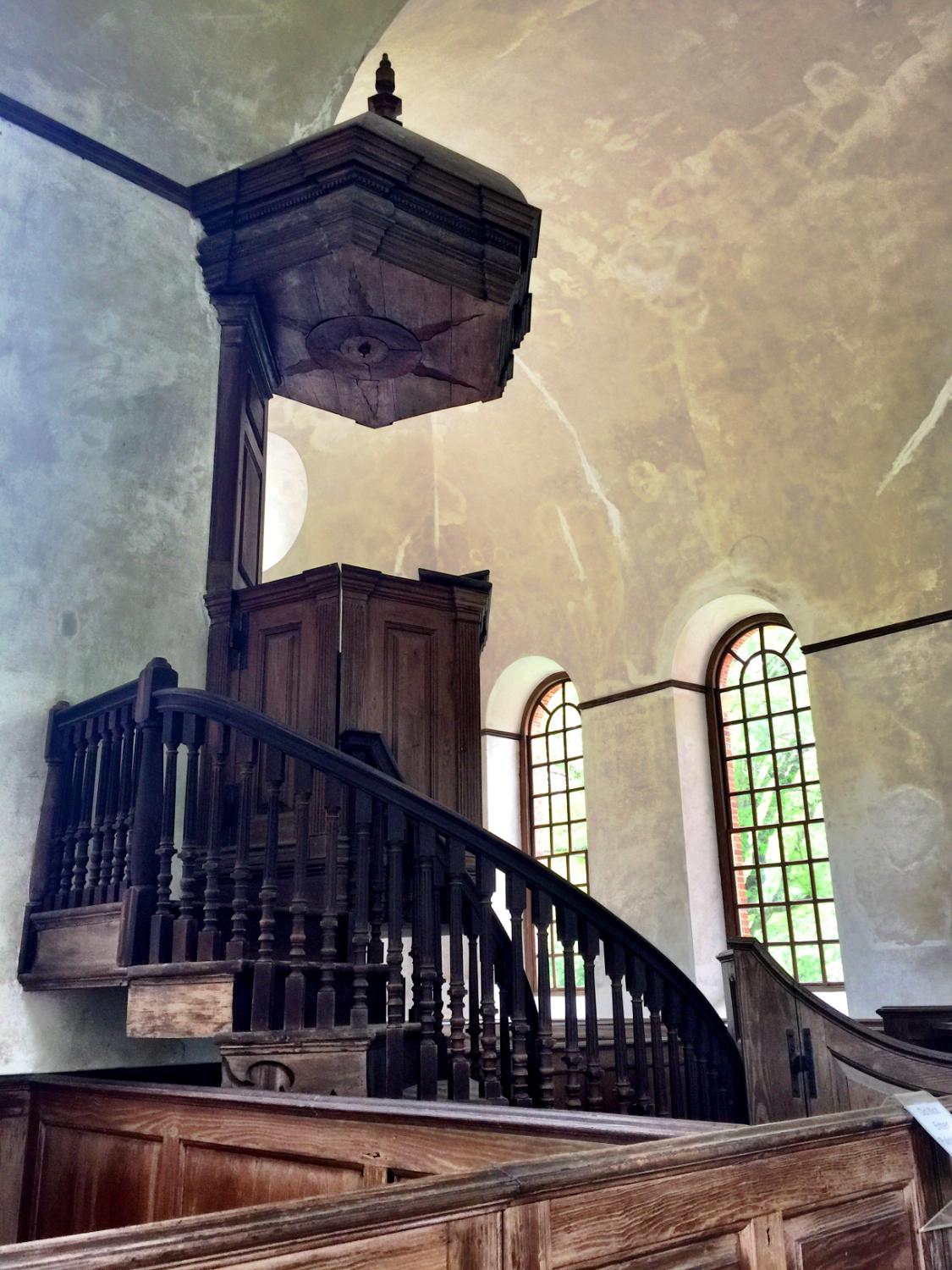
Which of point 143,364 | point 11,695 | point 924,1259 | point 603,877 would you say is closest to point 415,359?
point 143,364

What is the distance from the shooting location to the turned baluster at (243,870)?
349 centimetres

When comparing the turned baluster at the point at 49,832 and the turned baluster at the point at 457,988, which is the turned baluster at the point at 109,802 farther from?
the turned baluster at the point at 457,988

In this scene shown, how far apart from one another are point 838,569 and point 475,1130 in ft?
23.4

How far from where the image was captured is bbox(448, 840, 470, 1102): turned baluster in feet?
11.1

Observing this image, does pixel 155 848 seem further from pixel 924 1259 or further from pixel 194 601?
pixel 924 1259

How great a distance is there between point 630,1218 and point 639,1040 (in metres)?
2.54

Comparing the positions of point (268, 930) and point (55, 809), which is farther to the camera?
point (55, 809)

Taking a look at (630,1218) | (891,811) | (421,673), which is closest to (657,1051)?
(421,673)

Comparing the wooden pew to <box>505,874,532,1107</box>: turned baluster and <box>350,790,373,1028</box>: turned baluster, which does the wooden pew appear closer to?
<box>505,874,532,1107</box>: turned baluster

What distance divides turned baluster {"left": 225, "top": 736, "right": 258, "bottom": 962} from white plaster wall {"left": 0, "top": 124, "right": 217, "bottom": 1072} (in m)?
1.03

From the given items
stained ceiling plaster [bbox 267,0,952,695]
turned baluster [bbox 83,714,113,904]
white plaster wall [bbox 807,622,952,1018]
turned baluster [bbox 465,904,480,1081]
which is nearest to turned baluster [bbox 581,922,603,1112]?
turned baluster [bbox 465,904,480,1081]

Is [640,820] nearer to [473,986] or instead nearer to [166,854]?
[473,986]

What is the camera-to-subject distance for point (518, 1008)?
12.1ft

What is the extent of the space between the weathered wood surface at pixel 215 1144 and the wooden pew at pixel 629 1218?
0.35m
